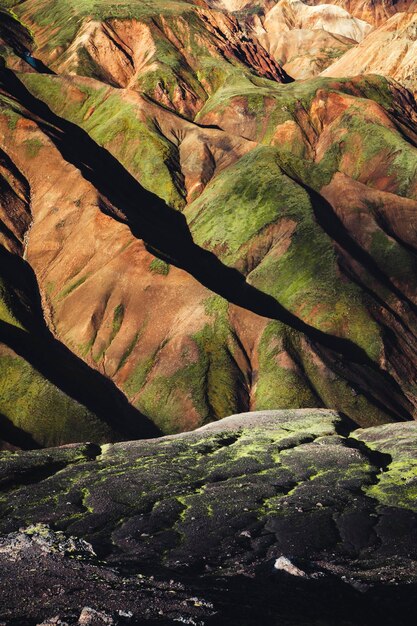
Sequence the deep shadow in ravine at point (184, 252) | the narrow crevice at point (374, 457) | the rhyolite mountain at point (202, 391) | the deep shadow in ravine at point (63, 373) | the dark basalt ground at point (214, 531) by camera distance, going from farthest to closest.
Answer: the deep shadow in ravine at point (184, 252) → the deep shadow in ravine at point (63, 373) → the narrow crevice at point (374, 457) → the rhyolite mountain at point (202, 391) → the dark basalt ground at point (214, 531)

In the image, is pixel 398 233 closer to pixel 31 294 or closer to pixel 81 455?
pixel 31 294

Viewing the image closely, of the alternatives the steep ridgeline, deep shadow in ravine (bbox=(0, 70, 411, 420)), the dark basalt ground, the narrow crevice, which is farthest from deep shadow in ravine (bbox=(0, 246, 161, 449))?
the narrow crevice

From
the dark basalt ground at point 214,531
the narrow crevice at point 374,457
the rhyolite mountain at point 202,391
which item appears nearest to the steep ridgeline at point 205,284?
the rhyolite mountain at point 202,391

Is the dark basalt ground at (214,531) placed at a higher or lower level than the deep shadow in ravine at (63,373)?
lower

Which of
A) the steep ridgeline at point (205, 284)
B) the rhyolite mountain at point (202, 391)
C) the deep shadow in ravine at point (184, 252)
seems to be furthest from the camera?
the deep shadow in ravine at point (184, 252)

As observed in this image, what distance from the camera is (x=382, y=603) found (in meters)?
34.8

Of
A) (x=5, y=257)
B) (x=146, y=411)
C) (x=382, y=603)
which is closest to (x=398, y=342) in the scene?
(x=146, y=411)

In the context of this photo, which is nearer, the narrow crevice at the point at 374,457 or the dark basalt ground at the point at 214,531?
the dark basalt ground at the point at 214,531

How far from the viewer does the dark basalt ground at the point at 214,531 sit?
107ft

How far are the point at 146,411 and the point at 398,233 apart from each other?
299 ft

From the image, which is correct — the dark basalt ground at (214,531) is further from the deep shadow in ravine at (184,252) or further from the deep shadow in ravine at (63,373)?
the deep shadow in ravine at (184,252)

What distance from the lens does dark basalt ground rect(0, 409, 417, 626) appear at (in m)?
32.5

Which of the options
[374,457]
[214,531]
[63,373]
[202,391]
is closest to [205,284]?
[202,391]

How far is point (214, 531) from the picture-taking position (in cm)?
4925
